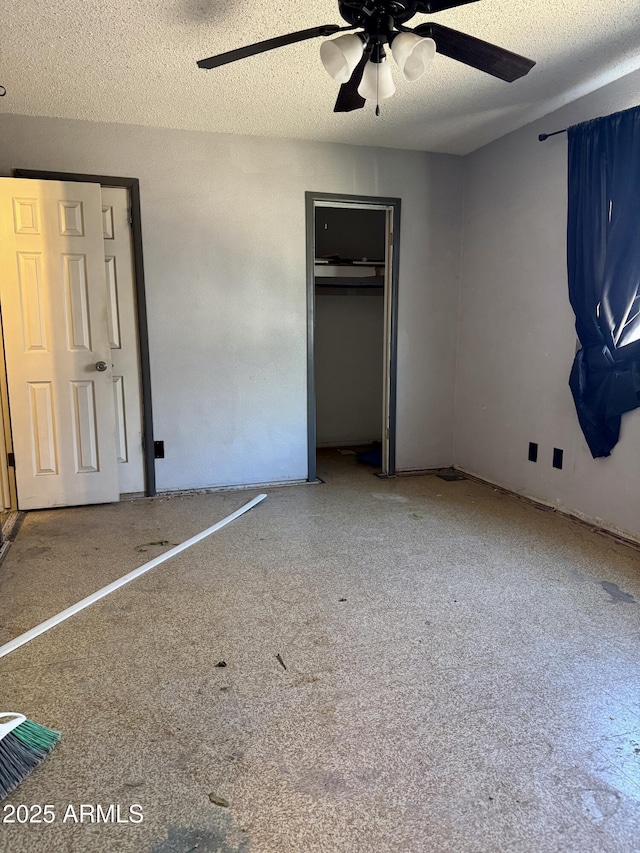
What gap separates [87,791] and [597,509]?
3035 mm

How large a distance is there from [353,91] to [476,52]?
53 centimetres

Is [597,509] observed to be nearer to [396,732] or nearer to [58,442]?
[396,732]

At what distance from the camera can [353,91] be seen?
229cm

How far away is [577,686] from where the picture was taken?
6.25 feet

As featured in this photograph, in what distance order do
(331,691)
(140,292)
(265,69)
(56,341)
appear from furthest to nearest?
(140,292) → (56,341) → (265,69) → (331,691)

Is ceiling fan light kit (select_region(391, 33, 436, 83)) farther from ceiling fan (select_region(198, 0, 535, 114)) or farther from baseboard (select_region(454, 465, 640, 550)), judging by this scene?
baseboard (select_region(454, 465, 640, 550))

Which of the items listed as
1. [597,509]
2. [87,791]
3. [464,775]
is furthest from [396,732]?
[597,509]

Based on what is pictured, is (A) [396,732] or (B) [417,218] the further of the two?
(B) [417,218]

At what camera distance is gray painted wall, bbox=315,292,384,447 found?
5551 millimetres

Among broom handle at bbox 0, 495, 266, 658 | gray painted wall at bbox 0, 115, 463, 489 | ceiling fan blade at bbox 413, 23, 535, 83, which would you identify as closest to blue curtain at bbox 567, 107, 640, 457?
ceiling fan blade at bbox 413, 23, 535, 83

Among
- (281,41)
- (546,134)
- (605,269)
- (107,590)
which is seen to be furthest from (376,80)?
(107,590)

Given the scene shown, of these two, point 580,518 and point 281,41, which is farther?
point 580,518

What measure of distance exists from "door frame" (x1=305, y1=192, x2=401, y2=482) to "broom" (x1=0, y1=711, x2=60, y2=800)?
2.98 meters

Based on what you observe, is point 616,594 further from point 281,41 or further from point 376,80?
point 281,41
